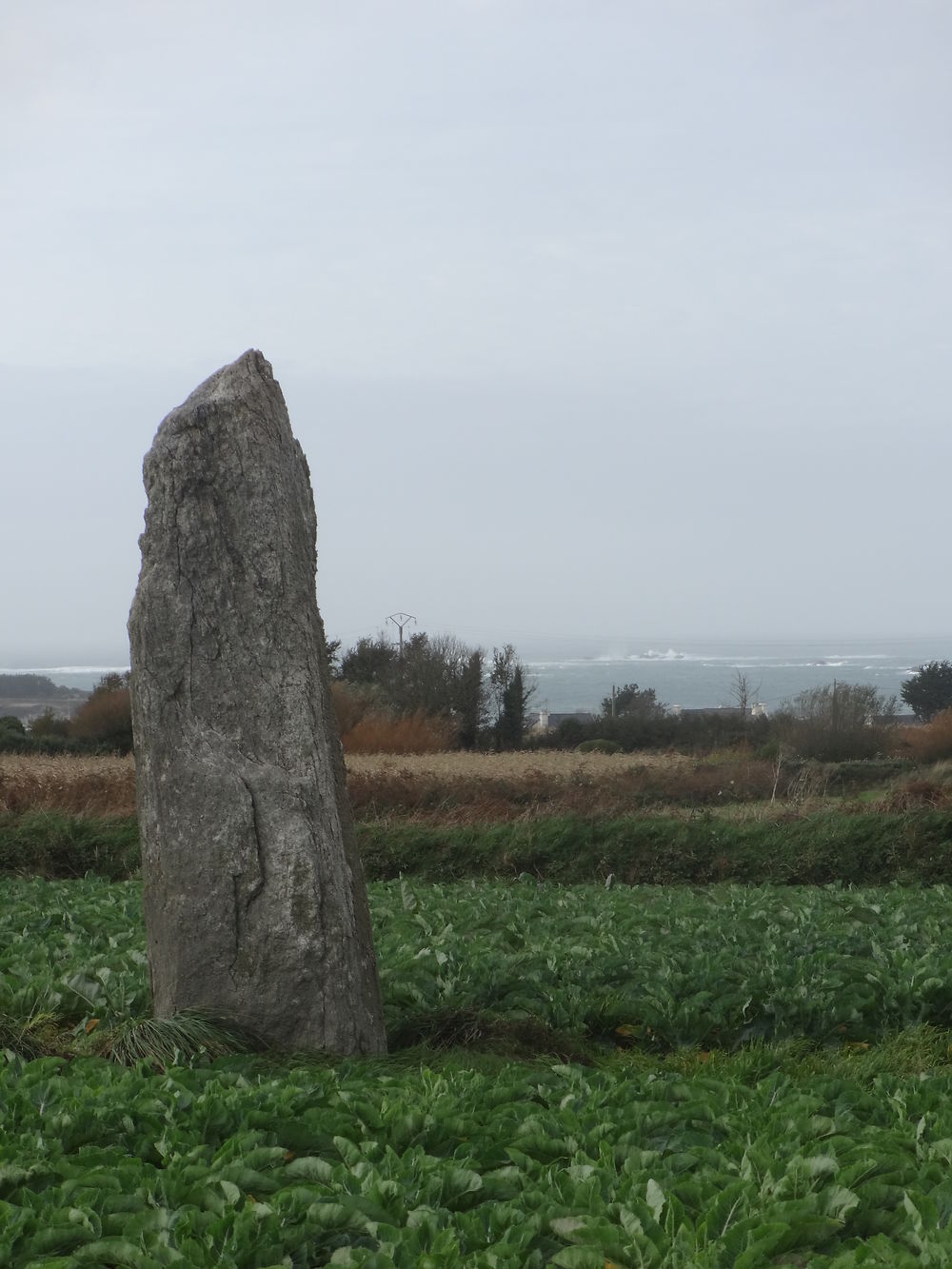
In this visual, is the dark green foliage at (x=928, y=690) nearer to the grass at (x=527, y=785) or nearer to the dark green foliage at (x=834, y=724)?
the dark green foliage at (x=834, y=724)

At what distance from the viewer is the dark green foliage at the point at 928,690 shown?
119 feet

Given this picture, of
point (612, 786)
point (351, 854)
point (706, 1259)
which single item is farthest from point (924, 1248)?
point (612, 786)

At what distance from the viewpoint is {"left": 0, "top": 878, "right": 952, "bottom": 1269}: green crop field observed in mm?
3396

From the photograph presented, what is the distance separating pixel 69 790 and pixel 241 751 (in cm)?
1200

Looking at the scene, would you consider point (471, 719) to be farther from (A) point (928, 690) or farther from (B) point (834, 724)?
(A) point (928, 690)

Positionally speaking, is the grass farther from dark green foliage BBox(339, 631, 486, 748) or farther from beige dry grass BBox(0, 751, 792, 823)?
dark green foliage BBox(339, 631, 486, 748)

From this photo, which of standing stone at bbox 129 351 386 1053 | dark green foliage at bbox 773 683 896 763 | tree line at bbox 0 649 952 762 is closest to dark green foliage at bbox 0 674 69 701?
tree line at bbox 0 649 952 762

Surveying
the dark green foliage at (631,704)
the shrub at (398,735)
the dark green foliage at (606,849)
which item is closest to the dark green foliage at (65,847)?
the dark green foliage at (606,849)

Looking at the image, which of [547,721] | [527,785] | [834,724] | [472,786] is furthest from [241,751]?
[547,721]

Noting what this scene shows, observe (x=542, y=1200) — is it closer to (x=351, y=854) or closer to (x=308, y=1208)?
(x=308, y=1208)

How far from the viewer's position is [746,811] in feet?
56.2

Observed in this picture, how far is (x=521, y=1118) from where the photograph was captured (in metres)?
4.42

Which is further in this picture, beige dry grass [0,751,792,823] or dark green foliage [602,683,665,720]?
dark green foliage [602,683,665,720]

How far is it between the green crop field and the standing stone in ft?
1.36
